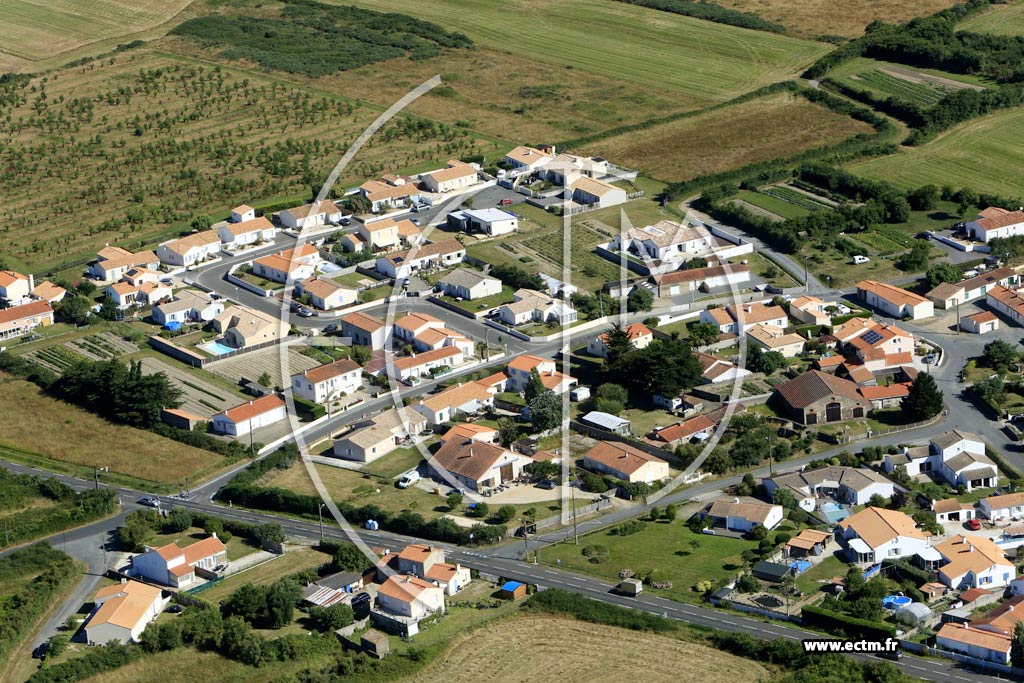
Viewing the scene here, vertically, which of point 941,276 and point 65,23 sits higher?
point 941,276

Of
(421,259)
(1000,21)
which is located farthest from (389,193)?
(1000,21)

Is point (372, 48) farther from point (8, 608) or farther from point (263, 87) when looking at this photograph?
point (8, 608)

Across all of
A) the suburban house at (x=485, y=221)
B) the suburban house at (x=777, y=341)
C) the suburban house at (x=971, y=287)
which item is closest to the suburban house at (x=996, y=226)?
the suburban house at (x=971, y=287)

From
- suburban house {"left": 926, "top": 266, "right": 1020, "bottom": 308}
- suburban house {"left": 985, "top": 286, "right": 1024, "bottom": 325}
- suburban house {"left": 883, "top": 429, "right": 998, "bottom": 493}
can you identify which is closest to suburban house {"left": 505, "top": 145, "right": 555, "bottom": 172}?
suburban house {"left": 926, "top": 266, "right": 1020, "bottom": 308}

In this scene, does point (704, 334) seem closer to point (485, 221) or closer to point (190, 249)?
point (485, 221)

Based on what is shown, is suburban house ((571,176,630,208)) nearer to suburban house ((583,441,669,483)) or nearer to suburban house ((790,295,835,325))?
suburban house ((790,295,835,325))

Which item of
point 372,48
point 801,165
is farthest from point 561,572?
point 372,48
